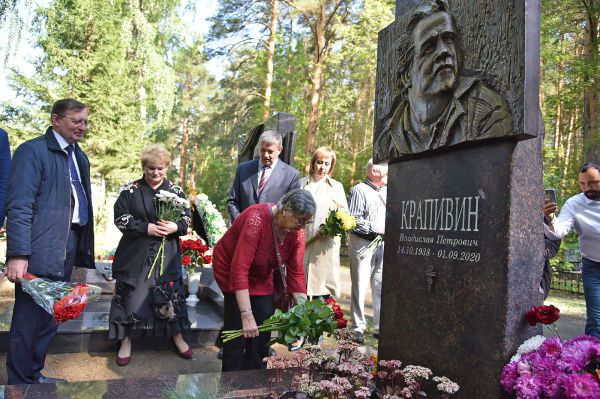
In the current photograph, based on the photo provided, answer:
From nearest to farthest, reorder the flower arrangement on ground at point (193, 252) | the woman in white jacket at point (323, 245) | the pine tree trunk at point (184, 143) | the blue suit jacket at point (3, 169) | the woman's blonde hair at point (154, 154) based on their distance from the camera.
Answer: the blue suit jacket at point (3, 169) → the woman's blonde hair at point (154, 154) → the woman in white jacket at point (323, 245) → the flower arrangement on ground at point (193, 252) → the pine tree trunk at point (184, 143)

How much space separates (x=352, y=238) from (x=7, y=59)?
886 centimetres

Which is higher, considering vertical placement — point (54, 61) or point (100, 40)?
point (100, 40)

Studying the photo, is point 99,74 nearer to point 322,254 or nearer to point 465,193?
point 322,254

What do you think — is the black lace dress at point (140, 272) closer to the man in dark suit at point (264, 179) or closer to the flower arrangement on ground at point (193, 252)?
the man in dark suit at point (264, 179)

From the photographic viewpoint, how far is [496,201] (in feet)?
7.78

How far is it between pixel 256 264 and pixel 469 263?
129 cm

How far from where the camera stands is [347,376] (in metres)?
2.49

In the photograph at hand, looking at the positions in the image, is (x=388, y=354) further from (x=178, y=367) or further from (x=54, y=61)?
(x=54, y=61)

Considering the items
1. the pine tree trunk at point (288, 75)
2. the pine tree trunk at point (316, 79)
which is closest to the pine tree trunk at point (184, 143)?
the pine tree trunk at point (288, 75)

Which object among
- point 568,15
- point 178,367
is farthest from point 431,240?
point 568,15

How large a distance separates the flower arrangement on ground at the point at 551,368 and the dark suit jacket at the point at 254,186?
2542 mm

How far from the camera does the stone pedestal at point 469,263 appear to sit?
229 centimetres

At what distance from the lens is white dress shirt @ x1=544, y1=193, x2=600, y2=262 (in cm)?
370

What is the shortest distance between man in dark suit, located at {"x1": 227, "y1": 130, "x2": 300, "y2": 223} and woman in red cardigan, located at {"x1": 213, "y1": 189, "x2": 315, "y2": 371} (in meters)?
1.28
